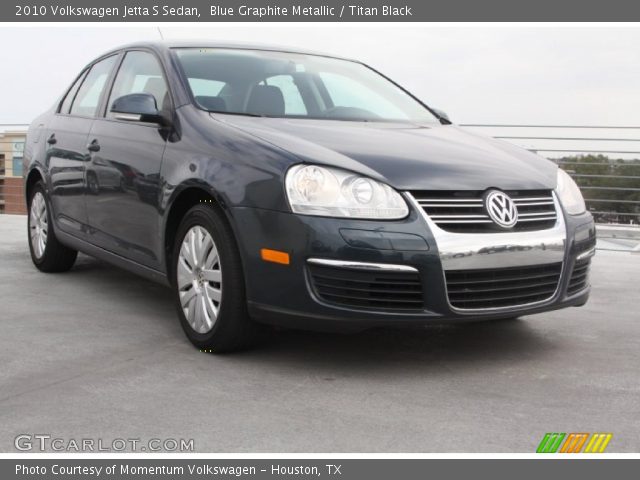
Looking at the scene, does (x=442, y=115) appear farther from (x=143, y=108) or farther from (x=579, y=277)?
(x=143, y=108)

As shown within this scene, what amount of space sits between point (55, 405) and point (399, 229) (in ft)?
4.97

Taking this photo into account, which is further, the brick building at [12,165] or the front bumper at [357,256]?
the brick building at [12,165]

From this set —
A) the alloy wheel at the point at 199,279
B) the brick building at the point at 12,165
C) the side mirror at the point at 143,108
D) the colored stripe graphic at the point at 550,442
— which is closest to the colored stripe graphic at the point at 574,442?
the colored stripe graphic at the point at 550,442

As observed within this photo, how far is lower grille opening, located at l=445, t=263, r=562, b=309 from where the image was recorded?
146 inches

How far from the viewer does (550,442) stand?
9.80 ft

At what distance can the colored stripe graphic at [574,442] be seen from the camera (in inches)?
115

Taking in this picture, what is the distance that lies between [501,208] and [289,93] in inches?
61.8

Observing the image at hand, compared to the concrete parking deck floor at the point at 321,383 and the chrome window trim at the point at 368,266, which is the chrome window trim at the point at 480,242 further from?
the concrete parking deck floor at the point at 321,383

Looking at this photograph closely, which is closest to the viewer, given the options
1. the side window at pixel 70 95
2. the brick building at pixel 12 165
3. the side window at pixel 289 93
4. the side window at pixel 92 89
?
the side window at pixel 289 93

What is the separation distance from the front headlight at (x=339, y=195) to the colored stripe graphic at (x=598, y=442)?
3.80 ft

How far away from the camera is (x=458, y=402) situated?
3420mm
